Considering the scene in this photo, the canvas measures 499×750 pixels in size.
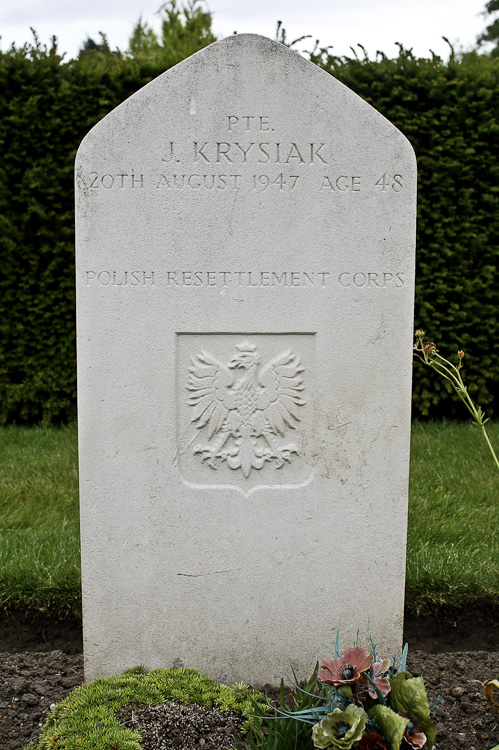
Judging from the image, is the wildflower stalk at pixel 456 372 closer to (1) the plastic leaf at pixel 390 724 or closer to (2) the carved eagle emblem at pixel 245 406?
(2) the carved eagle emblem at pixel 245 406

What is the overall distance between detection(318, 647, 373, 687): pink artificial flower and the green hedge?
417 cm

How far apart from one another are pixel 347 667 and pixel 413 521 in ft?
6.41

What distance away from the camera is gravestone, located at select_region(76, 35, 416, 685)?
2.43 meters

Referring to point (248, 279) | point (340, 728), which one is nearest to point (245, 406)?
point (248, 279)

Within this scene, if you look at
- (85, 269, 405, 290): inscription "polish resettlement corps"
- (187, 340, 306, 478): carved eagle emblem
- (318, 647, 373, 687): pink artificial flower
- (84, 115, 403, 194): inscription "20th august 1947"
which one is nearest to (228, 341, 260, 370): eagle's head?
(187, 340, 306, 478): carved eagle emblem

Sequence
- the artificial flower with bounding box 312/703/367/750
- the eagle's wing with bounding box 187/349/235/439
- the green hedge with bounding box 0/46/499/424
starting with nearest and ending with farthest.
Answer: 1. the artificial flower with bounding box 312/703/367/750
2. the eagle's wing with bounding box 187/349/235/439
3. the green hedge with bounding box 0/46/499/424

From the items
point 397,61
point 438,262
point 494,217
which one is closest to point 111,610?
point 438,262

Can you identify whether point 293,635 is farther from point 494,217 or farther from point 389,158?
point 494,217

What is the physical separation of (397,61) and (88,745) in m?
5.62

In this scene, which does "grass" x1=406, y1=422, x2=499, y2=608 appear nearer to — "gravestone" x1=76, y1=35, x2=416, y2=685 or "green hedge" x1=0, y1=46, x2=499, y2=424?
"gravestone" x1=76, y1=35, x2=416, y2=685

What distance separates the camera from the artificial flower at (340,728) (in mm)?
1857

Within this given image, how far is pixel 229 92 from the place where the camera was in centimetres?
242

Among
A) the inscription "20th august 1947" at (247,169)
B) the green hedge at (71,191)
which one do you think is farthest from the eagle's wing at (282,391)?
the green hedge at (71,191)

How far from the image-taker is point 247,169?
245 cm
